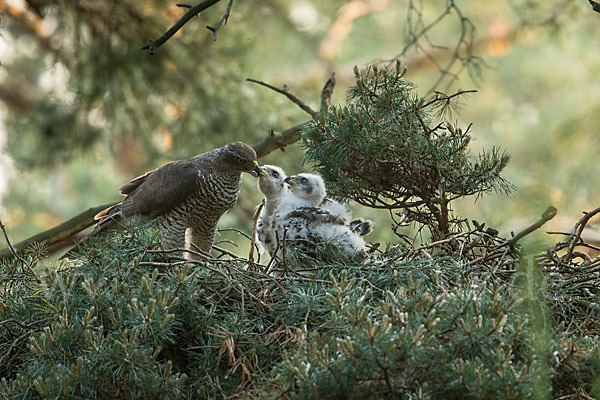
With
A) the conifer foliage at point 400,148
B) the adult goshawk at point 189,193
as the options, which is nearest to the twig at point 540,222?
the conifer foliage at point 400,148

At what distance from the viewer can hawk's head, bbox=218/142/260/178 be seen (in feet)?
11.9

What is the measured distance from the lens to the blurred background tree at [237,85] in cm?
531

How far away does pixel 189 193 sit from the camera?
3.55m

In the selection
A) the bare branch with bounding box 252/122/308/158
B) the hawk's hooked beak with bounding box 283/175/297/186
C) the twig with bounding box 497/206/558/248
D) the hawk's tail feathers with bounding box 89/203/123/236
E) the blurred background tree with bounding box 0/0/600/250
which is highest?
the blurred background tree with bounding box 0/0/600/250

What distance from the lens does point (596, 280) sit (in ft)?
8.68

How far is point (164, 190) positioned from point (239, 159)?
39 cm

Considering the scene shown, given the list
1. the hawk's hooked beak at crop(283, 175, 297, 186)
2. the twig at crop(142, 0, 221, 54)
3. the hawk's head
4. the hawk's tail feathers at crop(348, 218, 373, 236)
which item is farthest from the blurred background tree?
the twig at crop(142, 0, 221, 54)

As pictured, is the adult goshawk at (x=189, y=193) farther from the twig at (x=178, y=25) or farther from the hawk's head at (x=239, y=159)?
the twig at (x=178, y=25)

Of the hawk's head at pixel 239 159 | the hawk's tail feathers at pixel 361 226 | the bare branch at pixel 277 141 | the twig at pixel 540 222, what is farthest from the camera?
the bare branch at pixel 277 141

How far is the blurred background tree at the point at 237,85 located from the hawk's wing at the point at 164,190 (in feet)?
3.37

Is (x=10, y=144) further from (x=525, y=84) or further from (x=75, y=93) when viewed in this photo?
(x=525, y=84)

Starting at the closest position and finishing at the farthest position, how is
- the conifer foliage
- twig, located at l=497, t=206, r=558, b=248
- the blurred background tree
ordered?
twig, located at l=497, t=206, r=558, b=248
the conifer foliage
the blurred background tree

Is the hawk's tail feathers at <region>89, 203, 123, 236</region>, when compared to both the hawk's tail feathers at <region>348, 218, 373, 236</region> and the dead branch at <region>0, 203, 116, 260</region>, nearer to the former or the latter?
the dead branch at <region>0, 203, 116, 260</region>

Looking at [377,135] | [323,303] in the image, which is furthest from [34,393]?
[377,135]
